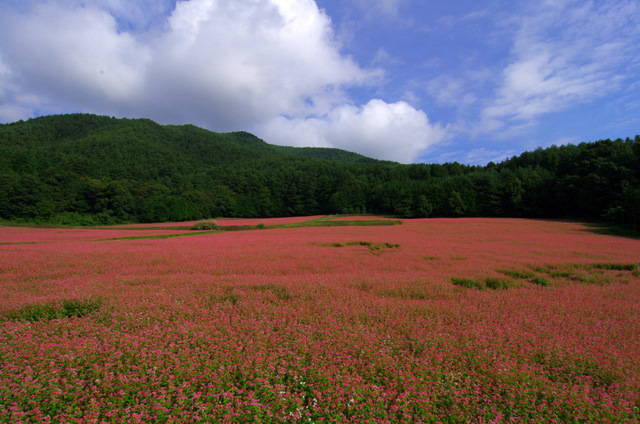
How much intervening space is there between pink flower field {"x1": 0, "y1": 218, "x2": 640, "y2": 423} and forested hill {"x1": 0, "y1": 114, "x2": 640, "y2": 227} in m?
39.6

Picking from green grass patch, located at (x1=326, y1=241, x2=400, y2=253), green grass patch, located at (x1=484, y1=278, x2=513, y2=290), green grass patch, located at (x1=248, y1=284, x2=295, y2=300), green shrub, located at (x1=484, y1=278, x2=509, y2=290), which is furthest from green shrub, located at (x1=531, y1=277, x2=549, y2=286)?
green grass patch, located at (x1=248, y1=284, x2=295, y2=300)

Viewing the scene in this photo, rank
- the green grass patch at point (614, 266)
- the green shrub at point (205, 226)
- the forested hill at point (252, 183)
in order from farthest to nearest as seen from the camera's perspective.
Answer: the forested hill at point (252, 183)
the green shrub at point (205, 226)
the green grass patch at point (614, 266)

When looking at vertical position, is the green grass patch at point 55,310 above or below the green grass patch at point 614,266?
above

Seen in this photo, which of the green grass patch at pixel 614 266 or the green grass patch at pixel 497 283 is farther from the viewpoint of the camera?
the green grass patch at pixel 614 266

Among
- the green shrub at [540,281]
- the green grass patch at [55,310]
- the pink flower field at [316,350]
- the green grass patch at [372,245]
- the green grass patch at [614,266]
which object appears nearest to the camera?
the pink flower field at [316,350]

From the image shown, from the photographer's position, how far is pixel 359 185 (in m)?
96.4

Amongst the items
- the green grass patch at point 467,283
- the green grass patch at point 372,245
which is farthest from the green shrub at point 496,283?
the green grass patch at point 372,245

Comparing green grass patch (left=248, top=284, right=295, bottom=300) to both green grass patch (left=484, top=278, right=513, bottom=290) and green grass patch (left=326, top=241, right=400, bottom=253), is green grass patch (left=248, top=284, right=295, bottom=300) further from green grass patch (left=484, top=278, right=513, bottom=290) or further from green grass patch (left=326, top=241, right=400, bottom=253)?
green grass patch (left=326, top=241, right=400, bottom=253)

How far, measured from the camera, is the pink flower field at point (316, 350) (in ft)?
11.9

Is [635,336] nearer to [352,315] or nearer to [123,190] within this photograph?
[352,315]

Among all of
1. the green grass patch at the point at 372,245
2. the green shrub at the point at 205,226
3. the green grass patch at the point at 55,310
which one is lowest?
the green shrub at the point at 205,226

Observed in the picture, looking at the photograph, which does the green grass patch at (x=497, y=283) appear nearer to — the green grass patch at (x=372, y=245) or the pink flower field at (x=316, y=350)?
the pink flower field at (x=316, y=350)

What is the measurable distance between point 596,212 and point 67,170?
128 metres

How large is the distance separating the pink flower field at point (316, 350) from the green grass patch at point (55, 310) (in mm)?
39
